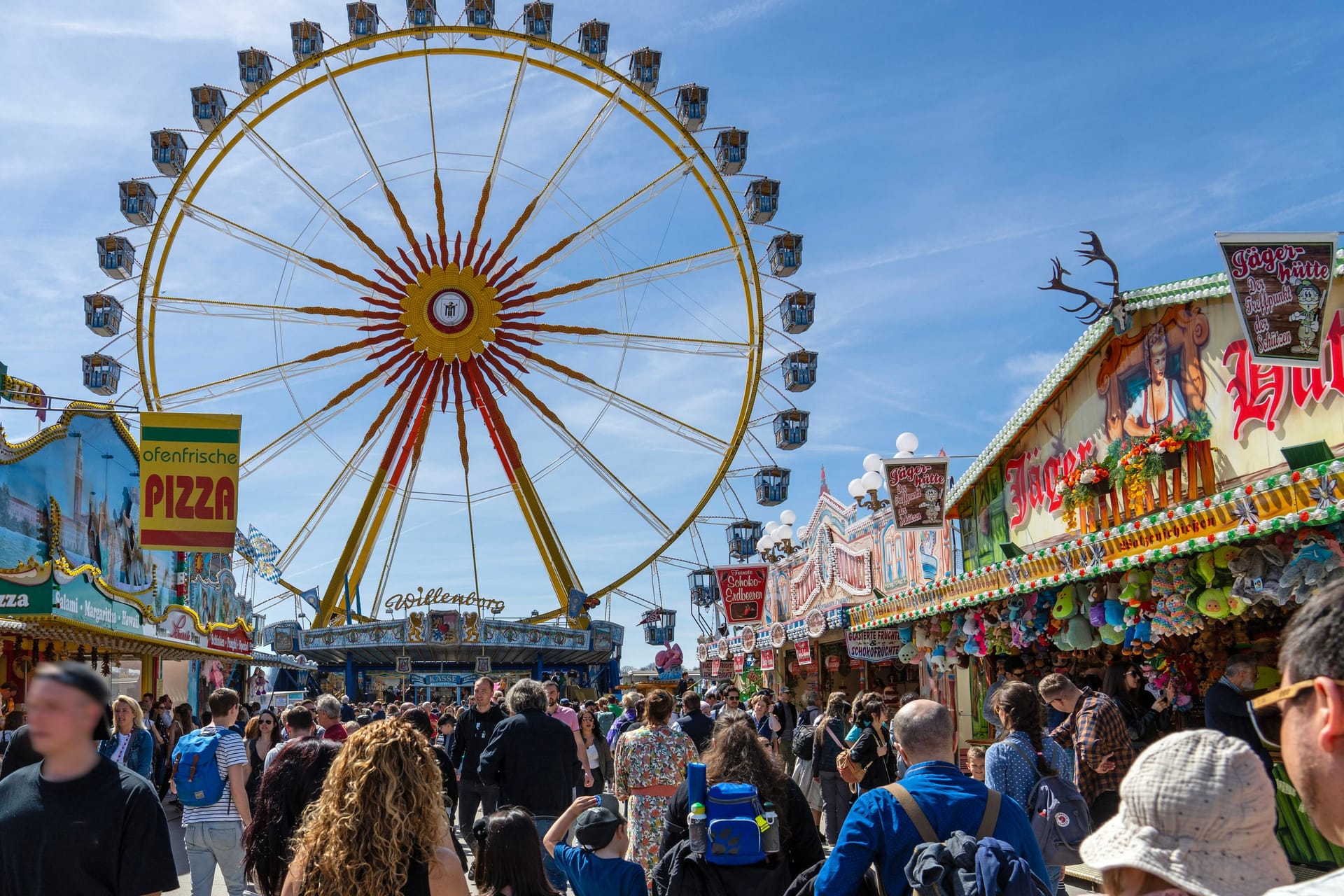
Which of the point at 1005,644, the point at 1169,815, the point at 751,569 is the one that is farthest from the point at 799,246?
the point at 1169,815

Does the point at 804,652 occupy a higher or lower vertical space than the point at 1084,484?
lower

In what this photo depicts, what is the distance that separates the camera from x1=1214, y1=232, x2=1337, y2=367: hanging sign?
308 inches

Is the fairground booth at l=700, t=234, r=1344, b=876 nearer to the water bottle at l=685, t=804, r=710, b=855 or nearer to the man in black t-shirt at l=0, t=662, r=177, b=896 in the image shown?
the water bottle at l=685, t=804, r=710, b=855

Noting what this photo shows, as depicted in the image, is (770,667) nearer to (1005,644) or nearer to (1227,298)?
(1005,644)

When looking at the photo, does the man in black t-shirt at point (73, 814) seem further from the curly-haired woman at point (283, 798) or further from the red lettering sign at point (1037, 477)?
the red lettering sign at point (1037, 477)

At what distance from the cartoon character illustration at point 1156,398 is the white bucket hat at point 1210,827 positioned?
28.4 ft

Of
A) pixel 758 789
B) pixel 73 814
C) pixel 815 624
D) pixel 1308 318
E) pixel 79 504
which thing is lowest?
pixel 758 789

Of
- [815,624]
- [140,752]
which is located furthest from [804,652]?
[140,752]

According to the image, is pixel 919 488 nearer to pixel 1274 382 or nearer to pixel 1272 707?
pixel 1274 382

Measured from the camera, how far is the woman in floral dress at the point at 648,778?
6.08 meters

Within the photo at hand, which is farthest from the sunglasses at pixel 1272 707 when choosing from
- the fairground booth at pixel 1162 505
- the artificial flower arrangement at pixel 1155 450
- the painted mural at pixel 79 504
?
the painted mural at pixel 79 504

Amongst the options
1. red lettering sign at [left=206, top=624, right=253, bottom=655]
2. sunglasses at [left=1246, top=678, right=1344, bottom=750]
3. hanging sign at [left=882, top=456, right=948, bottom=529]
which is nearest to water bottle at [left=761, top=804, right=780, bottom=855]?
sunglasses at [left=1246, top=678, right=1344, bottom=750]

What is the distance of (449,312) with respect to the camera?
77.5 ft

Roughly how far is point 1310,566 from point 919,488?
7.79 meters
